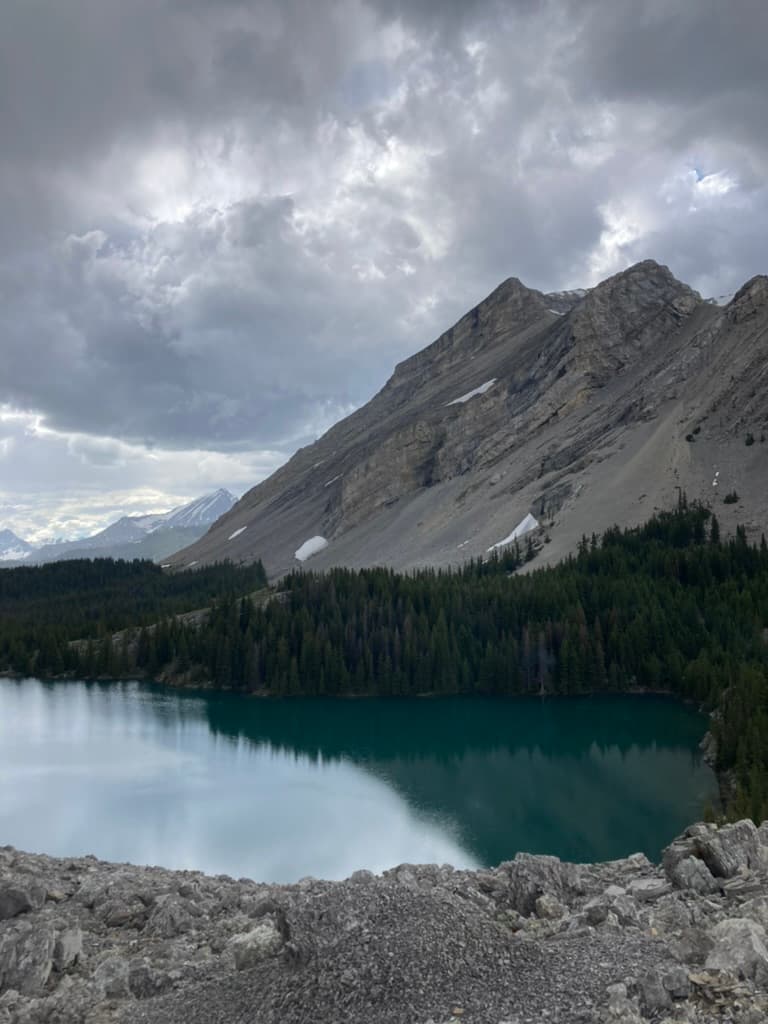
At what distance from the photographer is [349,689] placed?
6750 centimetres

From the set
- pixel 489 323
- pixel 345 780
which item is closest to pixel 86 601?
pixel 345 780

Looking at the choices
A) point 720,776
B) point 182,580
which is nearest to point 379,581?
point 720,776

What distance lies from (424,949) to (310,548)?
12236cm

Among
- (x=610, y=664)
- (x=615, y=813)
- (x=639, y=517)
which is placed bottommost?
(x=615, y=813)

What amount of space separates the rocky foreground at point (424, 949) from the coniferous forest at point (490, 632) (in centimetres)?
3348

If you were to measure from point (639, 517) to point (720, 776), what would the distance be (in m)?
53.1

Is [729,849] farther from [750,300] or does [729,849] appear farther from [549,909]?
[750,300]

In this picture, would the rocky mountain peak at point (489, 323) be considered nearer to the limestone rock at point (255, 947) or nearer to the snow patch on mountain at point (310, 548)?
the snow patch on mountain at point (310, 548)

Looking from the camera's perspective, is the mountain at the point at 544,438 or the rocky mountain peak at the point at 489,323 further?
the rocky mountain peak at the point at 489,323

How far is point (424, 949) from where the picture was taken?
1045 centimetres

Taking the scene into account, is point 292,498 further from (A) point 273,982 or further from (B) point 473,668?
(A) point 273,982

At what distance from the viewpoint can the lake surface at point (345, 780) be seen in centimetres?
2909

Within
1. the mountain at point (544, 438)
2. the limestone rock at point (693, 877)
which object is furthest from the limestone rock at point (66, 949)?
the mountain at point (544, 438)

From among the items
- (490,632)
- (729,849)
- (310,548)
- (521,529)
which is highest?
(310,548)
